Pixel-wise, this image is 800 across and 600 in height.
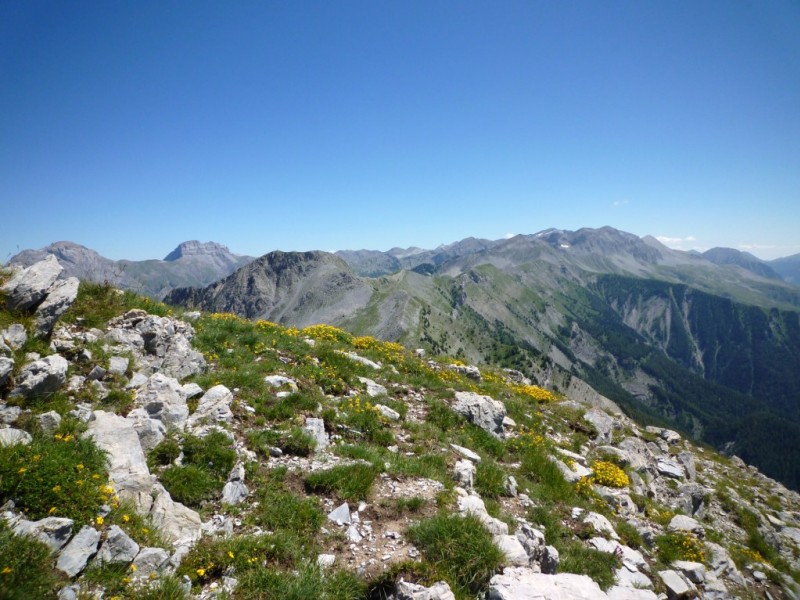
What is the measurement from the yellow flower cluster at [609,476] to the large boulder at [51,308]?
1787 cm

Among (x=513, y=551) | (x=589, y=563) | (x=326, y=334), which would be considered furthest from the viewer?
(x=326, y=334)

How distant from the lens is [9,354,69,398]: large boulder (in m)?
8.07

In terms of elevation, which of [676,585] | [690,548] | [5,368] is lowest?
[690,548]

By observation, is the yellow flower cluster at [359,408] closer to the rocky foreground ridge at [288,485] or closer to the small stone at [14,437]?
the rocky foreground ridge at [288,485]

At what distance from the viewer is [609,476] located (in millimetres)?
14062

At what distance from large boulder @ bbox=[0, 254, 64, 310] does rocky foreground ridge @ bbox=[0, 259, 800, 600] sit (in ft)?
0.13

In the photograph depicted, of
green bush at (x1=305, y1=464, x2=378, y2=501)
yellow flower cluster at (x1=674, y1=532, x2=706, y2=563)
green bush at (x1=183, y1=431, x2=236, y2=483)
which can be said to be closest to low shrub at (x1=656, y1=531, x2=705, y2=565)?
yellow flower cluster at (x1=674, y1=532, x2=706, y2=563)

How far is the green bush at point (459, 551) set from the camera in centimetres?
650

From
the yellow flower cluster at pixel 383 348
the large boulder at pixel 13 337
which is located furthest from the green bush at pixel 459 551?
the yellow flower cluster at pixel 383 348

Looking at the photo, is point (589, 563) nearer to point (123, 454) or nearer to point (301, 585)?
point (301, 585)

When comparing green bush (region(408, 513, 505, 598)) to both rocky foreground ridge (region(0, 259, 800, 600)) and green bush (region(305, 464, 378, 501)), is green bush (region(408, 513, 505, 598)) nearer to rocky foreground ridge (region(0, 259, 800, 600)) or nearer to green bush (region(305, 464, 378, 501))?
rocky foreground ridge (region(0, 259, 800, 600))

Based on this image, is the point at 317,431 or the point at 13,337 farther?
the point at 317,431

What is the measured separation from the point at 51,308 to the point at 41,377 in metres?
2.56

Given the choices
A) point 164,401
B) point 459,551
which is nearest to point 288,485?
point 164,401
